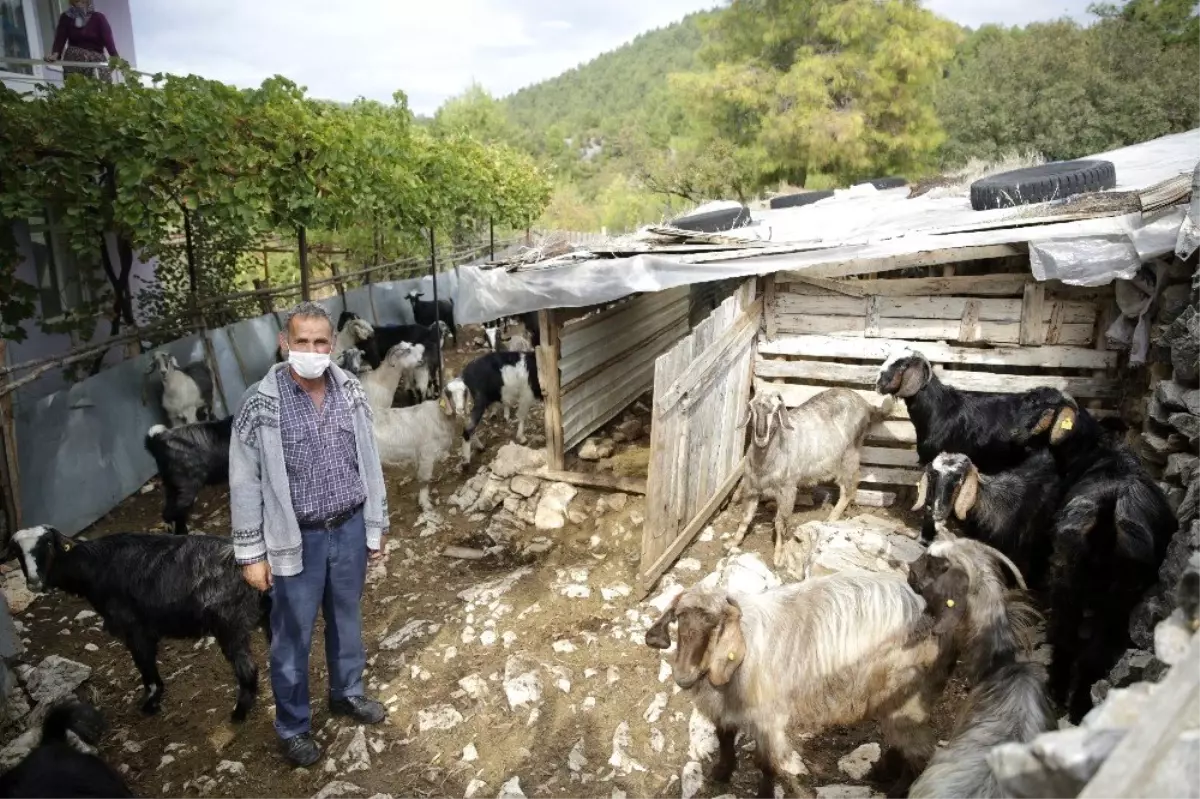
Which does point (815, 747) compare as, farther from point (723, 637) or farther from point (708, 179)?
point (708, 179)

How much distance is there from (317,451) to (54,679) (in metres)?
2.91

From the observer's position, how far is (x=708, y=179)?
27797mm

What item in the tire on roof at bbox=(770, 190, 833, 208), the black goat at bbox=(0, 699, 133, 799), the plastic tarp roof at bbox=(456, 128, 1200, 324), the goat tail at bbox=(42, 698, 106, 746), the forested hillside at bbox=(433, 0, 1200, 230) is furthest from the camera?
the forested hillside at bbox=(433, 0, 1200, 230)

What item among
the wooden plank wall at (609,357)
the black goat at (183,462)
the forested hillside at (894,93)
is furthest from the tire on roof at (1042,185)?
the forested hillside at (894,93)

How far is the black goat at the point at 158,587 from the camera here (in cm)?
437

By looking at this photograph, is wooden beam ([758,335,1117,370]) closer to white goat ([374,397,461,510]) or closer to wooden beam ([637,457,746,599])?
wooden beam ([637,457,746,599])

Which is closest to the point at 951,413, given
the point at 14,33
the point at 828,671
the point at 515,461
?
the point at 828,671

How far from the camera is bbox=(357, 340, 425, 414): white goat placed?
9266 mm

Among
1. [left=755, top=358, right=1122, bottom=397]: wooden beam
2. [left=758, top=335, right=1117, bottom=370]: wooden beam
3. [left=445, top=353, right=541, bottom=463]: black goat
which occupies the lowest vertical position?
[left=445, top=353, right=541, bottom=463]: black goat

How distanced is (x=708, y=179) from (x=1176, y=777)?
2844 cm

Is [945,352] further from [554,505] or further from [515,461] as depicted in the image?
[515,461]

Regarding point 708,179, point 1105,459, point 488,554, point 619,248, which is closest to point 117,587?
point 488,554

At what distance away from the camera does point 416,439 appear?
7602 mm

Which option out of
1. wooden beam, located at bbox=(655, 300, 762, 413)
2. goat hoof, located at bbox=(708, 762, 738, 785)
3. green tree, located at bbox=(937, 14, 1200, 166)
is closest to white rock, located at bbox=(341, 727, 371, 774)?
goat hoof, located at bbox=(708, 762, 738, 785)
